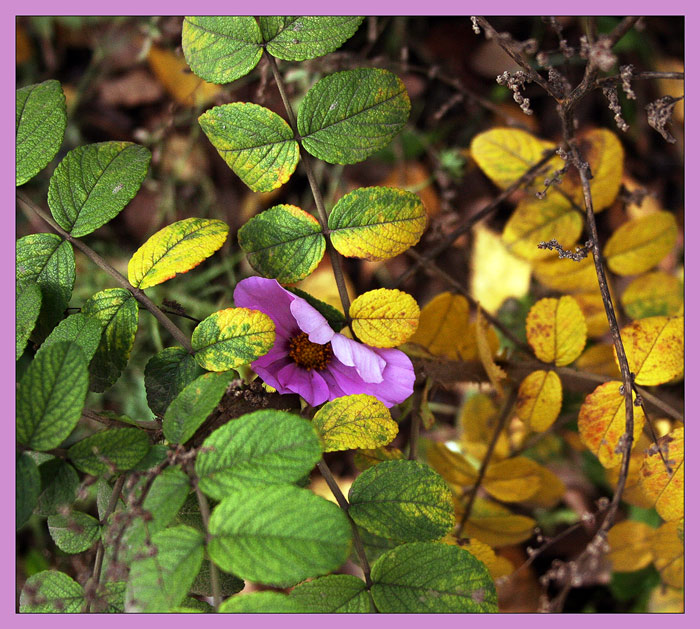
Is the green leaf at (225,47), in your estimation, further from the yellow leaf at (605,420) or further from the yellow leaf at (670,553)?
the yellow leaf at (670,553)

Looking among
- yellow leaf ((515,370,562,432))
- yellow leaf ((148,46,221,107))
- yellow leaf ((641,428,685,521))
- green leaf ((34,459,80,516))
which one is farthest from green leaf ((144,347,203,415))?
yellow leaf ((148,46,221,107))

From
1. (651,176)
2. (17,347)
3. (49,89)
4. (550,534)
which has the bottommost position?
(550,534)

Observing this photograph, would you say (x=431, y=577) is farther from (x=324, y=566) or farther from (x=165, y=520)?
(x=165, y=520)

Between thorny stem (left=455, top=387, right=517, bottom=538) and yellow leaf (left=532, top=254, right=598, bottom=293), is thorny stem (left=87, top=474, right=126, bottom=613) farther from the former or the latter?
yellow leaf (left=532, top=254, right=598, bottom=293)

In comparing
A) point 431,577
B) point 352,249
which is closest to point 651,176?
point 352,249

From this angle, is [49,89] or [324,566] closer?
[324,566]
